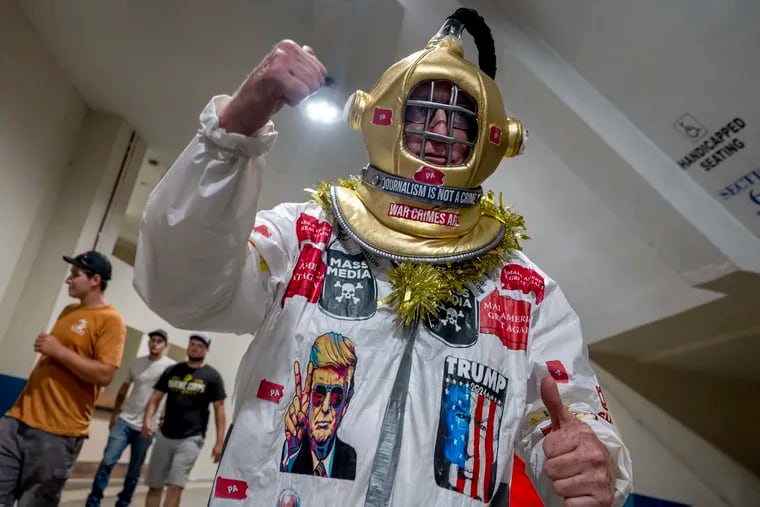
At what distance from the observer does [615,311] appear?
113 inches

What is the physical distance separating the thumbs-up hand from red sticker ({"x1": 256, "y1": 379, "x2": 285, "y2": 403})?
45cm

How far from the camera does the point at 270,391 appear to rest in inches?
37.3

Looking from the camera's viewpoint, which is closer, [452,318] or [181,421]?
[452,318]

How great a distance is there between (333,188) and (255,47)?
217cm

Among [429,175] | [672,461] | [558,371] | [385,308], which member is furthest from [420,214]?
[672,461]

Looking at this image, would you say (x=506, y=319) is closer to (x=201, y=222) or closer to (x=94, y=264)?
(x=201, y=222)

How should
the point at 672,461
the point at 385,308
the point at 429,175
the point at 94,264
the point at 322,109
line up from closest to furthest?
the point at 385,308
the point at 429,175
the point at 94,264
the point at 322,109
the point at 672,461

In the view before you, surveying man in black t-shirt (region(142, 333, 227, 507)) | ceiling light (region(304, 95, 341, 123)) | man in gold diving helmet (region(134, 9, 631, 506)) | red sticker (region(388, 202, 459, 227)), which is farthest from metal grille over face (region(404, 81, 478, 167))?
man in black t-shirt (region(142, 333, 227, 507))

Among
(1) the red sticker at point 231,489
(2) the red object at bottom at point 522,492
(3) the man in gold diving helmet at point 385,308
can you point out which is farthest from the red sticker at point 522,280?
(2) the red object at bottom at point 522,492

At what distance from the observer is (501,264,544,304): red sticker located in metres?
1.11

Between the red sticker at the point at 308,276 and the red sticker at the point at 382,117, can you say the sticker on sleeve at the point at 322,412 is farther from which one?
the red sticker at the point at 382,117

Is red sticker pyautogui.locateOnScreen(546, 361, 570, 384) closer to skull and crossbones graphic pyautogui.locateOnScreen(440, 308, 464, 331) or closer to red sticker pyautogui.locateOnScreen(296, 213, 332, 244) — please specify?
skull and crossbones graphic pyautogui.locateOnScreen(440, 308, 464, 331)

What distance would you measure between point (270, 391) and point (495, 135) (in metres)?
0.71

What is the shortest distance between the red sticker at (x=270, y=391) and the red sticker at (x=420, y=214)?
38 centimetres
